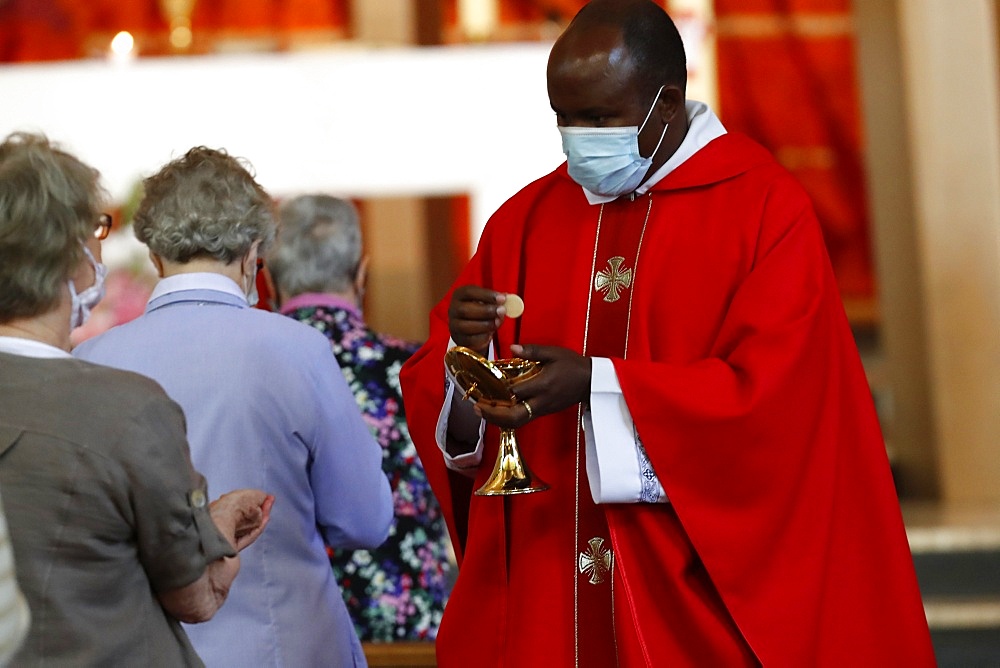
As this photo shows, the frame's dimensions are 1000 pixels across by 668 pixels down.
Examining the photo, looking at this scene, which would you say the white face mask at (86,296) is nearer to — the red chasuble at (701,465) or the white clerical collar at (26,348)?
the white clerical collar at (26,348)

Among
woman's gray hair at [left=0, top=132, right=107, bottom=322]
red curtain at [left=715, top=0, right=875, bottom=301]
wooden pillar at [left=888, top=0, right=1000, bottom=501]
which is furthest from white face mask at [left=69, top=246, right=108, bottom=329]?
red curtain at [left=715, top=0, right=875, bottom=301]

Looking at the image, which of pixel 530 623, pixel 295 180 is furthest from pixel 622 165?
pixel 295 180

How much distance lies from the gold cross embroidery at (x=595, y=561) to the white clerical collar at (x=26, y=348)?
985mm

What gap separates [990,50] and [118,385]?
5262 mm

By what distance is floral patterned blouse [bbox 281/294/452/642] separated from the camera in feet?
11.5

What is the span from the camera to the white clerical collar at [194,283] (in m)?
2.69

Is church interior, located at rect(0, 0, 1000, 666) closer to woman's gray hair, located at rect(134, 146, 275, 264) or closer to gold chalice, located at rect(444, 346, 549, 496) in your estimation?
woman's gray hair, located at rect(134, 146, 275, 264)

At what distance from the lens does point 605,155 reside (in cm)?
→ 246

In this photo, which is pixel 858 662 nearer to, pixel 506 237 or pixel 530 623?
pixel 530 623

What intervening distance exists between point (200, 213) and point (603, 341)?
0.81 meters

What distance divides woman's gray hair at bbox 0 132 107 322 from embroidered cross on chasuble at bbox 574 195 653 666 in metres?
0.95

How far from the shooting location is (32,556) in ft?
6.02

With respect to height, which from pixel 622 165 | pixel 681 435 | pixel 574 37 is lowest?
pixel 681 435

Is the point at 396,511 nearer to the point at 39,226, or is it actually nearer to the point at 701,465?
the point at 701,465
